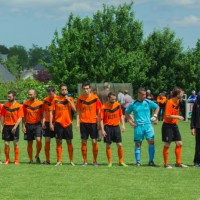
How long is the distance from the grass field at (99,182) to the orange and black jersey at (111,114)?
1.03 m

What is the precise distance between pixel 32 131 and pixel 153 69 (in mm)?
42015

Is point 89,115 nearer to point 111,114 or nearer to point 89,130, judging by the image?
point 89,130

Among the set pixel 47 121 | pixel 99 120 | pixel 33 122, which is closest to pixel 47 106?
pixel 47 121

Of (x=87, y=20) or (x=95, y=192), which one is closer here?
(x=95, y=192)

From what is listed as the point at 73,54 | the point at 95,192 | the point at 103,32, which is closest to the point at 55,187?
the point at 95,192

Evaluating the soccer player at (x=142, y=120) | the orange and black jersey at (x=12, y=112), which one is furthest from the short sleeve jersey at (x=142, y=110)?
the orange and black jersey at (x=12, y=112)

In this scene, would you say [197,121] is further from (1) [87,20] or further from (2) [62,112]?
(1) [87,20]

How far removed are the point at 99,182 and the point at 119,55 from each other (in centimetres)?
3949

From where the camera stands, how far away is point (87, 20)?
50.3m

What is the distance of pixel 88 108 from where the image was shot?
47.1 ft

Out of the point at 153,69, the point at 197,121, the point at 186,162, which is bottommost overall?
the point at 186,162

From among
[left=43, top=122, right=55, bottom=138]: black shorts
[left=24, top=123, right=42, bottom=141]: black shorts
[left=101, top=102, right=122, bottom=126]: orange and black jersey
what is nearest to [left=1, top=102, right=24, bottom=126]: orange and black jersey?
[left=24, top=123, right=42, bottom=141]: black shorts

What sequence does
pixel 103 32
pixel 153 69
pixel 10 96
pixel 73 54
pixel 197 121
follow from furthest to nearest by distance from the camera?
pixel 153 69 < pixel 103 32 < pixel 73 54 < pixel 10 96 < pixel 197 121

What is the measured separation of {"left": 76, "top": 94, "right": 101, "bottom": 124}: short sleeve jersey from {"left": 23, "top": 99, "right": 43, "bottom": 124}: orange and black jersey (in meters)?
1.31
